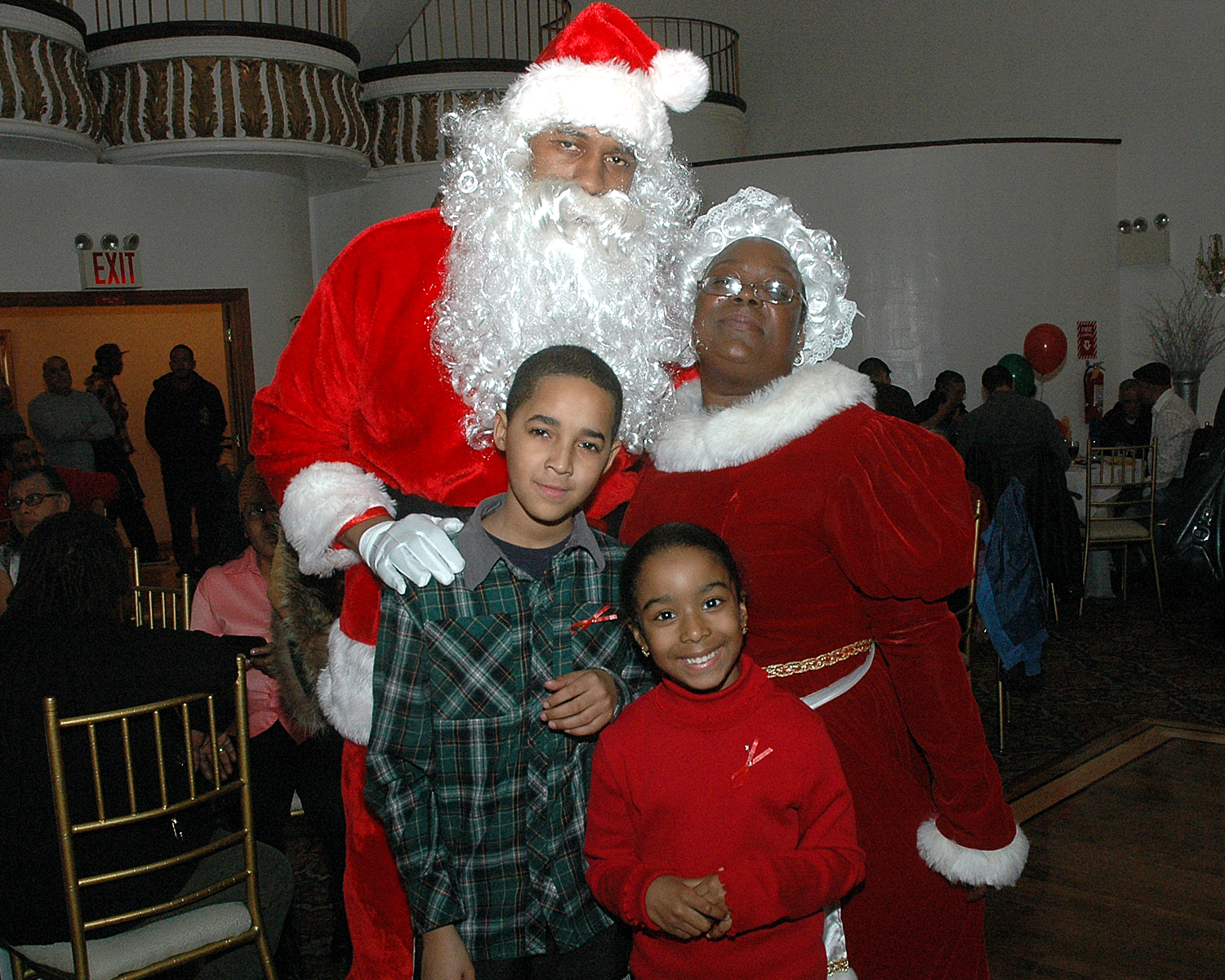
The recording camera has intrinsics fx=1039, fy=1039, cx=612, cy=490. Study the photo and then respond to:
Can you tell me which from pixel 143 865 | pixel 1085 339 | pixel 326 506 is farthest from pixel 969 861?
pixel 1085 339

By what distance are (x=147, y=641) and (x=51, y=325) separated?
9744 mm

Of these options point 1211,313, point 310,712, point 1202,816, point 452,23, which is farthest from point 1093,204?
point 310,712

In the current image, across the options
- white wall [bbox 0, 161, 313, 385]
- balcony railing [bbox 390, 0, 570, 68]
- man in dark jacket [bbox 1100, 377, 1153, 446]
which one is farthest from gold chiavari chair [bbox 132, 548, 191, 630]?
balcony railing [bbox 390, 0, 570, 68]

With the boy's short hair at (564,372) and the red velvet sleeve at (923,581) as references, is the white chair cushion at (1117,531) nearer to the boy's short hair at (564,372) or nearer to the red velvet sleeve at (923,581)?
the red velvet sleeve at (923,581)

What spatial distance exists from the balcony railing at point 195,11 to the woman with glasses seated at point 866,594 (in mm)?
7884

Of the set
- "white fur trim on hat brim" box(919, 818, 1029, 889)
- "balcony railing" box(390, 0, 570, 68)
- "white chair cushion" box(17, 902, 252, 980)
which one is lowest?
"white chair cushion" box(17, 902, 252, 980)

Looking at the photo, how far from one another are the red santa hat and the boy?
0.63 m

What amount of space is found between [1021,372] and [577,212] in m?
7.53

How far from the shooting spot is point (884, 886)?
1675mm

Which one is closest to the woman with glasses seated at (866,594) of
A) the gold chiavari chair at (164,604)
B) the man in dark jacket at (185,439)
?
the gold chiavari chair at (164,604)

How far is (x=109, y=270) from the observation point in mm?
8281

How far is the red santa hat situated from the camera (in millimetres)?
1943

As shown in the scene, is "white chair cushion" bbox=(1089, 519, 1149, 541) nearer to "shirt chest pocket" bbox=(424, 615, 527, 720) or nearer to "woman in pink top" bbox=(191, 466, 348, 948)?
"woman in pink top" bbox=(191, 466, 348, 948)

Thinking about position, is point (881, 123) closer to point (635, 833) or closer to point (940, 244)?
point (940, 244)
